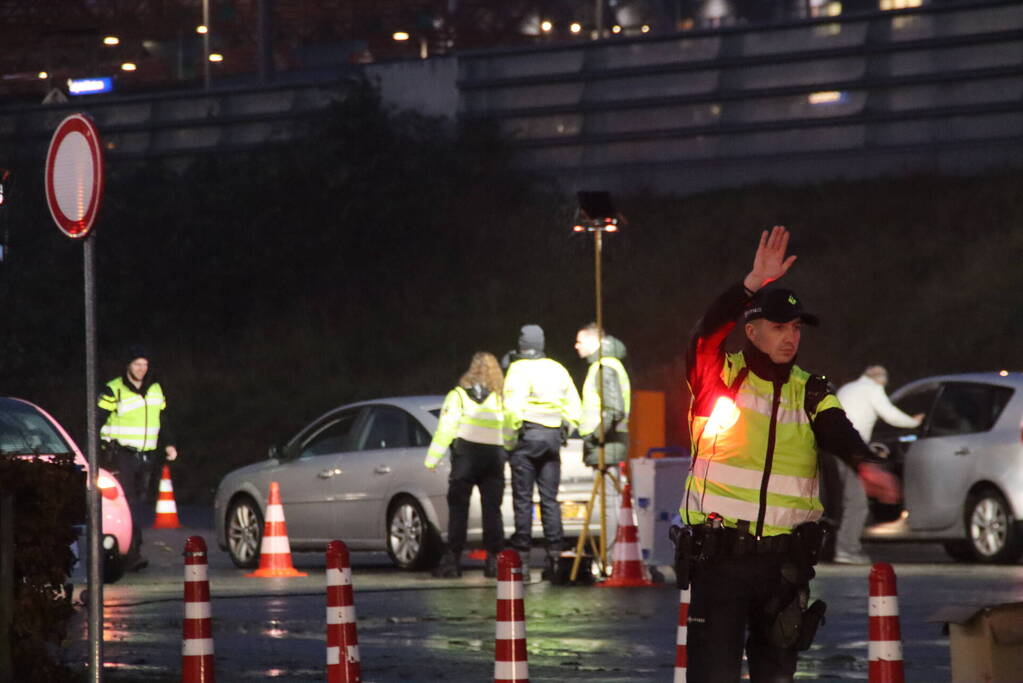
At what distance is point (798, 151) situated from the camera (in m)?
39.8

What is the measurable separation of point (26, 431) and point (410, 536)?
3777mm

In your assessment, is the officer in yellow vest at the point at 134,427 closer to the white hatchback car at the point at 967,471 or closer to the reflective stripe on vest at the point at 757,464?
the white hatchback car at the point at 967,471

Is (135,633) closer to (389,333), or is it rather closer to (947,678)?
(947,678)

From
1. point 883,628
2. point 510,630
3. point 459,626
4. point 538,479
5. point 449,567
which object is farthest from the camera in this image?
point 449,567

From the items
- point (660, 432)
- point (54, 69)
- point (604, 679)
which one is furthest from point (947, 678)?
point (54, 69)

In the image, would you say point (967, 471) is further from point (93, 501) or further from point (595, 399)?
point (93, 501)

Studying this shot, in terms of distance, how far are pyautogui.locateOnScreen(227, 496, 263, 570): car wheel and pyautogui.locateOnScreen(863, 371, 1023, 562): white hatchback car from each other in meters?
5.66

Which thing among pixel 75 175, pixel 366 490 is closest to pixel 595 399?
pixel 366 490

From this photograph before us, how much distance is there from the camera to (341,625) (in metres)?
9.19

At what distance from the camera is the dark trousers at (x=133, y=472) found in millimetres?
18516

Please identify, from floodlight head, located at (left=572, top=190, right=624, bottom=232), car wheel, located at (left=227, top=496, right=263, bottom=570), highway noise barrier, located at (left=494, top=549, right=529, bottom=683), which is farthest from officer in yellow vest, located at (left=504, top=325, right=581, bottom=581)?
highway noise barrier, located at (left=494, top=549, right=529, bottom=683)

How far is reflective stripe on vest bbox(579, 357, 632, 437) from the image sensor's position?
17250mm

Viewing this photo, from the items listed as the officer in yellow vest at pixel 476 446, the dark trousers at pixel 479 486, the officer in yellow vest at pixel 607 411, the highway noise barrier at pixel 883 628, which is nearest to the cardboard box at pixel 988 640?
the highway noise barrier at pixel 883 628

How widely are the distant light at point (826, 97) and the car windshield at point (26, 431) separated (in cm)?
2447
